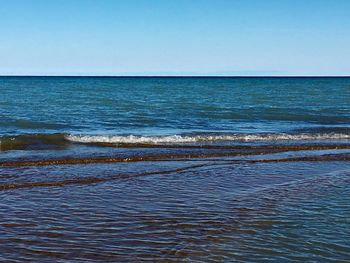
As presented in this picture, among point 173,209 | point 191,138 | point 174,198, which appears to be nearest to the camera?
point 173,209

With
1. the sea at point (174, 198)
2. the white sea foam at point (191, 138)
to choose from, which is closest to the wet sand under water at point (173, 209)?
the sea at point (174, 198)

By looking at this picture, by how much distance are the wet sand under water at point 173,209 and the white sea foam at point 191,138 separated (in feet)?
16.6

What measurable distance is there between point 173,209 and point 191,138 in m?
13.1

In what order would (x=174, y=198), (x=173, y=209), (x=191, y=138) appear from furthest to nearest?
(x=191, y=138), (x=174, y=198), (x=173, y=209)

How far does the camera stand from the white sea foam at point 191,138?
22.1 m

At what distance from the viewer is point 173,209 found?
10.0 meters

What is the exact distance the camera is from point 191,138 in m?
23.0

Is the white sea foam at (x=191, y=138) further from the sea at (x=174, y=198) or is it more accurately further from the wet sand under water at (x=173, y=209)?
the wet sand under water at (x=173, y=209)

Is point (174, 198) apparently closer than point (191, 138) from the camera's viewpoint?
Yes

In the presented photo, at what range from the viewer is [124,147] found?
20.3 m

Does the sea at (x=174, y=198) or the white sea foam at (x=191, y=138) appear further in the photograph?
the white sea foam at (x=191, y=138)

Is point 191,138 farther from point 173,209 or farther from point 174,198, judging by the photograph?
point 173,209

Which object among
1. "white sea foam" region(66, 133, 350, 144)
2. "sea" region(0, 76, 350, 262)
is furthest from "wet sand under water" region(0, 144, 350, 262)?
"white sea foam" region(66, 133, 350, 144)

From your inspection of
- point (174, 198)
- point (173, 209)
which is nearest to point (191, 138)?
point (174, 198)
